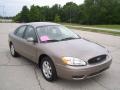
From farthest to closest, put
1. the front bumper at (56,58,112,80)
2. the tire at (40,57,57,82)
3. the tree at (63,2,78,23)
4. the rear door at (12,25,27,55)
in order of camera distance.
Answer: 1. the tree at (63,2,78,23)
2. the rear door at (12,25,27,55)
3. the tire at (40,57,57,82)
4. the front bumper at (56,58,112,80)

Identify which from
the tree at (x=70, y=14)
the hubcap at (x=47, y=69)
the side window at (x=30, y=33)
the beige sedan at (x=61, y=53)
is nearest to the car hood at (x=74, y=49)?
the beige sedan at (x=61, y=53)

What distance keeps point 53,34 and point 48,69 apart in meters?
1.26

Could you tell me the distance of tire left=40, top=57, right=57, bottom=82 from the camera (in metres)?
4.52

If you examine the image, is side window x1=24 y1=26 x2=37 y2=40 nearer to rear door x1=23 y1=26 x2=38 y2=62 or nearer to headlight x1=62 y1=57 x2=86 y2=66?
rear door x1=23 y1=26 x2=38 y2=62

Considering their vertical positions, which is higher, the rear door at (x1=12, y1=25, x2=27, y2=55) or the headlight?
the rear door at (x1=12, y1=25, x2=27, y2=55)

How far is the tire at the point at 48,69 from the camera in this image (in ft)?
14.8

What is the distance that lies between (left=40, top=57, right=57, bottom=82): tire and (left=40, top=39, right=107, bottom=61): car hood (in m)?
0.30

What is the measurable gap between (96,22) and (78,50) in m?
64.1

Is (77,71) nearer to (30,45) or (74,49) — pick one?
(74,49)

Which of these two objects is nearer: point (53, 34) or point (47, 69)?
point (47, 69)

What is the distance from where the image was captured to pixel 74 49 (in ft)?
15.0

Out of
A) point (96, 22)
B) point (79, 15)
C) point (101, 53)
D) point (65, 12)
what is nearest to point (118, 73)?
point (101, 53)

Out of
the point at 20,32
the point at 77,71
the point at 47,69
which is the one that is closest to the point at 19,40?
the point at 20,32

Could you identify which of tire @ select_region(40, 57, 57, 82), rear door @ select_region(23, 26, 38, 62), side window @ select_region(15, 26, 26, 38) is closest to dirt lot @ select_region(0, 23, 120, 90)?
tire @ select_region(40, 57, 57, 82)
